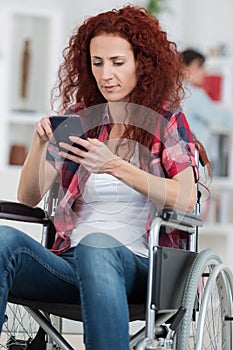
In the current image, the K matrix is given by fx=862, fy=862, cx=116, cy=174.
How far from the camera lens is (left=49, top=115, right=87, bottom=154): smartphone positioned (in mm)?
1910

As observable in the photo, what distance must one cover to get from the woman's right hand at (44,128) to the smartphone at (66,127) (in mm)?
15

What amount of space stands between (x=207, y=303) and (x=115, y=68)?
588 mm

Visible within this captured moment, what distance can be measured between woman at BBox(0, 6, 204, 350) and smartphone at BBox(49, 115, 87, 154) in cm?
3

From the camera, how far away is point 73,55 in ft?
7.16

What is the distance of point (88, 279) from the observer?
1724 mm

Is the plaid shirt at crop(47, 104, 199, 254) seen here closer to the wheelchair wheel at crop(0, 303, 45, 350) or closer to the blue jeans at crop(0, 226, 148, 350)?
the blue jeans at crop(0, 226, 148, 350)

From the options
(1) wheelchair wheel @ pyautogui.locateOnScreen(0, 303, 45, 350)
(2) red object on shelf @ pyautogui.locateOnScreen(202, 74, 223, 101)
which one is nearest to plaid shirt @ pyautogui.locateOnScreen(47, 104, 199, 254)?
(1) wheelchair wheel @ pyautogui.locateOnScreen(0, 303, 45, 350)

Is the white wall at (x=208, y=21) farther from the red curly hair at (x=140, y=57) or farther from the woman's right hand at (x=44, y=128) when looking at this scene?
the woman's right hand at (x=44, y=128)

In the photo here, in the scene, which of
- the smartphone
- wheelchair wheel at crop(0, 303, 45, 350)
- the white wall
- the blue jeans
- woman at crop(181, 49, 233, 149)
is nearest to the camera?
the blue jeans

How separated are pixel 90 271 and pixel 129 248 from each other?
220mm

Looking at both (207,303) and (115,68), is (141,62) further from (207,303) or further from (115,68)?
(207,303)

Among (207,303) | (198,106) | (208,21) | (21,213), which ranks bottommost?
(207,303)

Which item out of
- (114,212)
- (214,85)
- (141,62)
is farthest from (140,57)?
(214,85)

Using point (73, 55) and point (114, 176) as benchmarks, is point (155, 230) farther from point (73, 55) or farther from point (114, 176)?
point (73, 55)
